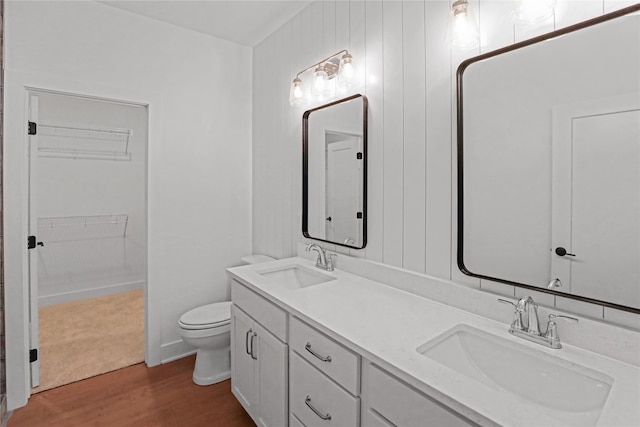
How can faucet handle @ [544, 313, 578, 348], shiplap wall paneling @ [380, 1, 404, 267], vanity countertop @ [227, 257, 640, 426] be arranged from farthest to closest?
shiplap wall paneling @ [380, 1, 404, 267] < faucet handle @ [544, 313, 578, 348] < vanity countertop @ [227, 257, 640, 426]

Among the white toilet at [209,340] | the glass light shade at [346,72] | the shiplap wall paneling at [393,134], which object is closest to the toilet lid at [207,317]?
the white toilet at [209,340]

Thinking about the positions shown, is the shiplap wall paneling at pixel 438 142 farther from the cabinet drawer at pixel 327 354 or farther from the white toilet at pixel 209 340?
the white toilet at pixel 209 340

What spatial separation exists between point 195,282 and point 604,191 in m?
2.62

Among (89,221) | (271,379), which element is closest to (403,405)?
(271,379)

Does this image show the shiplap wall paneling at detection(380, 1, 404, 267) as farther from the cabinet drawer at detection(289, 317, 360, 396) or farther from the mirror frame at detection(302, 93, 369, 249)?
the cabinet drawer at detection(289, 317, 360, 396)

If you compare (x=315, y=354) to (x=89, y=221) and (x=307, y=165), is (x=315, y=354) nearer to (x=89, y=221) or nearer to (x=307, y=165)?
(x=307, y=165)

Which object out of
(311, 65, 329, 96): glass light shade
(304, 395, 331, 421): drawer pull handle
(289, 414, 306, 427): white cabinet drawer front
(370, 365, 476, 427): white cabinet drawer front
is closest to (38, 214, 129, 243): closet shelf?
(311, 65, 329, 96): glass light shade

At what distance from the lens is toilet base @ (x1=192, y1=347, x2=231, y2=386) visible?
90.4 inches

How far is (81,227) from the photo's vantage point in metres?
3.87

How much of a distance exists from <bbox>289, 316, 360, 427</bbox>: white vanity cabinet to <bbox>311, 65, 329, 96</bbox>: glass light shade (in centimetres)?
133

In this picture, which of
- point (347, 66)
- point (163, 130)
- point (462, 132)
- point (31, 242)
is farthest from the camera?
point (163, 130)

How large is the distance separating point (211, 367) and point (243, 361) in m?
0.60

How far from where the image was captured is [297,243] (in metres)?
2.40

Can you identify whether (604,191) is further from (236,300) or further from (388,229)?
(236,300)
